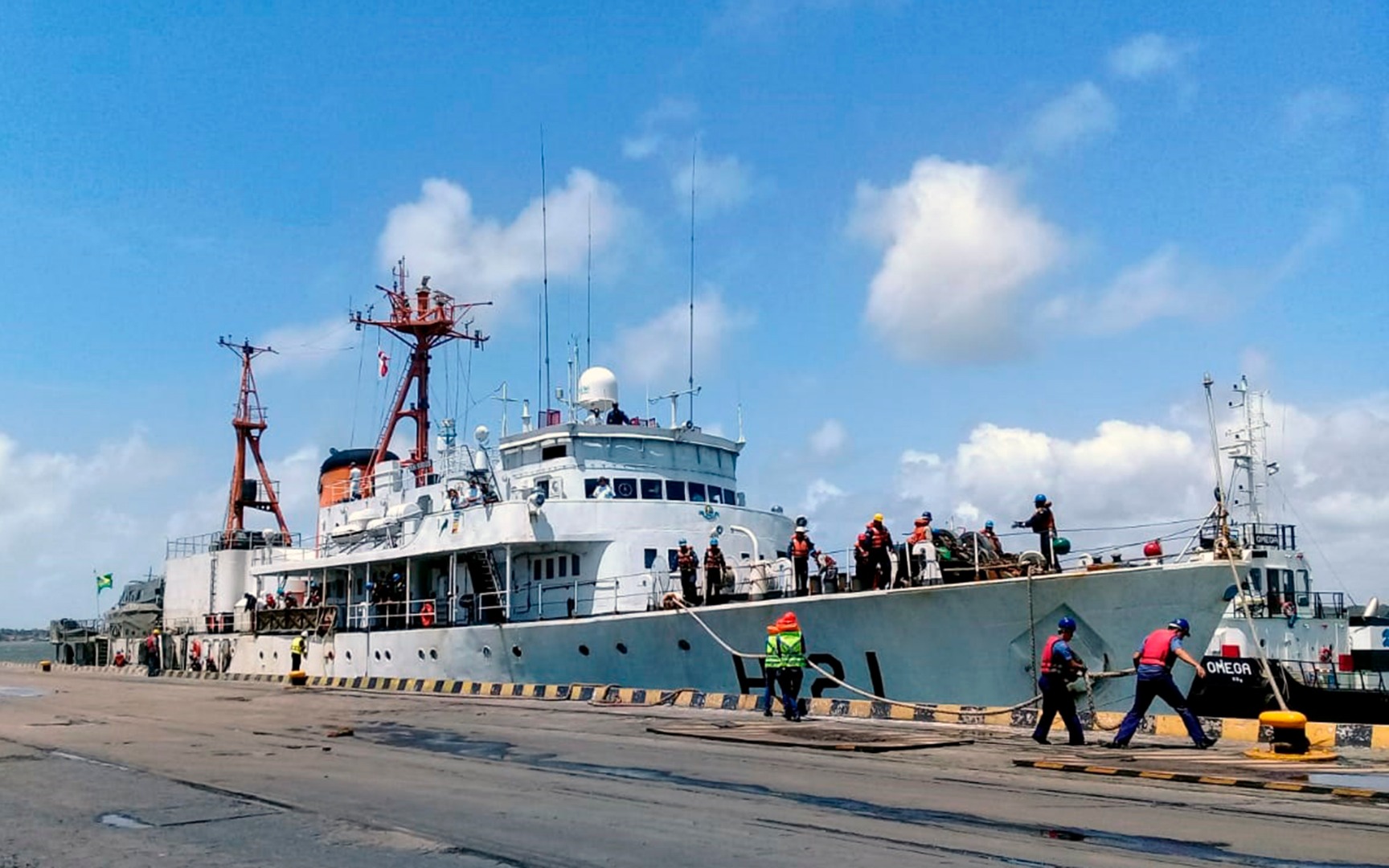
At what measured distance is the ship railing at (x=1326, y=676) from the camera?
2733 centimetres

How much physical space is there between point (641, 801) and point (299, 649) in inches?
947

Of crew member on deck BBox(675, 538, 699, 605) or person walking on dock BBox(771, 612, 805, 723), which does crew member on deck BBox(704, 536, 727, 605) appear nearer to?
crew member on deck BBox(675, 538, 699, 605)

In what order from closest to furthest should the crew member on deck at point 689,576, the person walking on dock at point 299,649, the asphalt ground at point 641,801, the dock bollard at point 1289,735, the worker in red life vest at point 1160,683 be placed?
the asphalt ground at point 641,801, the dock bollard at point 1289,735, the worker in red life vest at point 1160,683, the crew member on deck at point 689,576, the person walking on dock at point 299,649

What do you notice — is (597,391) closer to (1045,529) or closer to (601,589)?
(601,589)

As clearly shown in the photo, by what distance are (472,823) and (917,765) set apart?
4.89 m

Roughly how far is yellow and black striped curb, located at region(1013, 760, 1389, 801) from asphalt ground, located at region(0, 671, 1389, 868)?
0.11m

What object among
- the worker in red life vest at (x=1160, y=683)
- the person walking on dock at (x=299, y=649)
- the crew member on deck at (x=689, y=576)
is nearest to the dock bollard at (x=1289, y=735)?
the worker in red life vest at (x=1160, y=683)

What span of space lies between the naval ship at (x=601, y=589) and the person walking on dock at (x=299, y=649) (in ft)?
0.91

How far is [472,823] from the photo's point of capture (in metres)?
7.77

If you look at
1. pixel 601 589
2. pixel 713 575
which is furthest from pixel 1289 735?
pixel 601 589

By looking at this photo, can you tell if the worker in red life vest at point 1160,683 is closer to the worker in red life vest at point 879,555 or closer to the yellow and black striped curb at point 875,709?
the yellow and black striped curb at point 875,709

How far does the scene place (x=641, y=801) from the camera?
346 inches

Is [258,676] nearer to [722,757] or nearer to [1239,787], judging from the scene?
[722,757]

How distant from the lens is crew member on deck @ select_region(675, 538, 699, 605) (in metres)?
21.0
